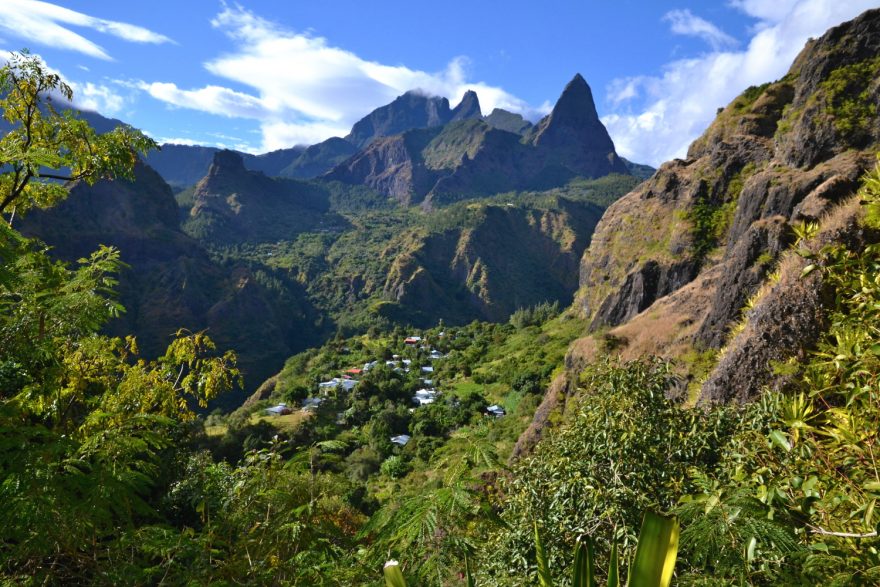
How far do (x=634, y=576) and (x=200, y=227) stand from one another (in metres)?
221

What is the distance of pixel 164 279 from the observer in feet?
397

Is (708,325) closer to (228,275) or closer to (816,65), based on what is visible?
(816,65)

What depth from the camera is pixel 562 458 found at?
6680 mm

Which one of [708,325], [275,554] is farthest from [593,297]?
[275,554]

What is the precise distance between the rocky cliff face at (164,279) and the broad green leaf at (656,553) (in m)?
114

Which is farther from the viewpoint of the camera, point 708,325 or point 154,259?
point 154,259

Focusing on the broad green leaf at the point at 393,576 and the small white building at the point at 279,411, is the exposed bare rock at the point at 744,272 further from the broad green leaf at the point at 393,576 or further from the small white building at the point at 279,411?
the small white building at the point at 279,411

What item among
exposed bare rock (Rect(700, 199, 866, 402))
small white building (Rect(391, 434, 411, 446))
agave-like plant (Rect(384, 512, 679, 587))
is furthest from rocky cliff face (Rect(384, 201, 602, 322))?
agave-like plant (Rect(384, 512, 679, 587))

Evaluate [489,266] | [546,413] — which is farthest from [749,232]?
[489,266]

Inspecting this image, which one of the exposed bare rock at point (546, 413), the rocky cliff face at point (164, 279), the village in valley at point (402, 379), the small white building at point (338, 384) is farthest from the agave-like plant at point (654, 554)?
the rocky cliff face at point (164, 279)

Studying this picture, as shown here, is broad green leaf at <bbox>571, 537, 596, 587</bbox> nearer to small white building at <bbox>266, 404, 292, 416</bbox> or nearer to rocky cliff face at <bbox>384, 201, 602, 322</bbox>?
small white building at <bbox>266, 404, 292, 416</bbox>

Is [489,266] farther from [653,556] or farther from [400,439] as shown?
[653,556]

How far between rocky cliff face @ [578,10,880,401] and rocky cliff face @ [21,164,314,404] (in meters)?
101

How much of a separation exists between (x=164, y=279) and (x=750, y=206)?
137m
